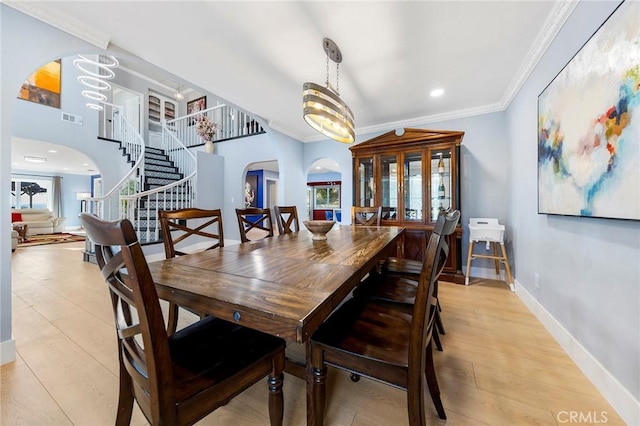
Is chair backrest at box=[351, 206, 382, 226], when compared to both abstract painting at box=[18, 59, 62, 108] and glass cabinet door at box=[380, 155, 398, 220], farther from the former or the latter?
abstract painting at box=[18, 59, 62, 108]

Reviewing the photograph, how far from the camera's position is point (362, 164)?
157 inches

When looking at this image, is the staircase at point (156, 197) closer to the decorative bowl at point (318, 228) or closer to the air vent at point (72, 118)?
the air vent at point (72, 118)

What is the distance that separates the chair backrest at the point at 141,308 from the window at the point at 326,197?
9788 millimetres

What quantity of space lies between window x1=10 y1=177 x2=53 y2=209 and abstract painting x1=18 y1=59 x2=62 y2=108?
6.95 m

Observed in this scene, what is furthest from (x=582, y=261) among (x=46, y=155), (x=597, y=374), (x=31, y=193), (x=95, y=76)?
(x=31, y=193)

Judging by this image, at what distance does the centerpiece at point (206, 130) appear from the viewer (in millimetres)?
5965

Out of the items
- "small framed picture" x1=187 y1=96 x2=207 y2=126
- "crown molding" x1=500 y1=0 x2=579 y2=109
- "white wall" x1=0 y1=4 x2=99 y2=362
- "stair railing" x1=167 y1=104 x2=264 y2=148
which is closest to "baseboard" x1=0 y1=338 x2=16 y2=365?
"white wall" x1=0 y1=4 x2=99 y2=362

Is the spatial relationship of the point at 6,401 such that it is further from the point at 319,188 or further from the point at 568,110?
the point at 319,188

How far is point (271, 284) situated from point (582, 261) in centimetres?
196

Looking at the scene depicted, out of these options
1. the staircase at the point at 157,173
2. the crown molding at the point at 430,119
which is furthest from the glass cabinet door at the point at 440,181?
the staircase at the point at 157,173

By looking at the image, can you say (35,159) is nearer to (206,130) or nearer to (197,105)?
(197,105)

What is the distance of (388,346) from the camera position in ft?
3.31

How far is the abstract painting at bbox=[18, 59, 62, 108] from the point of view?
4843 millimetres

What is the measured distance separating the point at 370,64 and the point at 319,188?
8.39m
